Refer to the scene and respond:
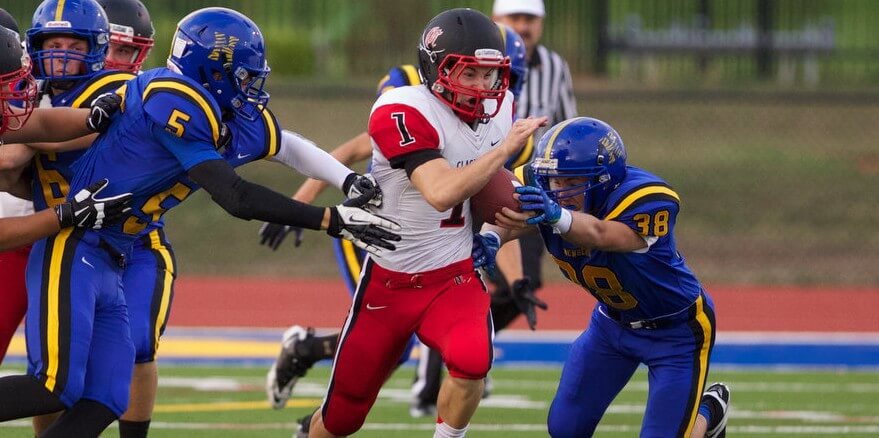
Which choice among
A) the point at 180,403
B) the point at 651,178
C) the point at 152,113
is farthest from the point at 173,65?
the point at 180,403

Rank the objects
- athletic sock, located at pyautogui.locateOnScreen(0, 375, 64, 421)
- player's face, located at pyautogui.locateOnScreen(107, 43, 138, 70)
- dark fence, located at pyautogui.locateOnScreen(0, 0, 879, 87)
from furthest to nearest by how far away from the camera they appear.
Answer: dark fence, located at pyautogui.locateOnScreen(0, 0, 879, 87)
player's face, located at pyautogui.locateOnScreen(107, 43, 138, 70)
athletic sock, located at pyautogui.locateOnScreen(0, 375, 64, 421)

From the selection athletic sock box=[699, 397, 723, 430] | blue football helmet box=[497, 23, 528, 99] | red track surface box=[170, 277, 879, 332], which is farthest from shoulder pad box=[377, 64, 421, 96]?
red track surface box=[170, 277, 879, 332]

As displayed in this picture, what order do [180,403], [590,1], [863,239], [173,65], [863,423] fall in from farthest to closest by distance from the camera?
1. [590,1]
2. [863,239]
3. [180,403]
4. [863,423]
5. [173,65]

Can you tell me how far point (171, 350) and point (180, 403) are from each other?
197 cm

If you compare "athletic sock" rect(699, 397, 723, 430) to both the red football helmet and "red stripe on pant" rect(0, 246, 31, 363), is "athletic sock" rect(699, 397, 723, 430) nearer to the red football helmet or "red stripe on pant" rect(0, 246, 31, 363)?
"red stripe on pant" rect(0, 246, 31, 363)

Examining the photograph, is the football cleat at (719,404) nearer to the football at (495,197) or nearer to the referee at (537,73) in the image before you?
the football at (495,197)

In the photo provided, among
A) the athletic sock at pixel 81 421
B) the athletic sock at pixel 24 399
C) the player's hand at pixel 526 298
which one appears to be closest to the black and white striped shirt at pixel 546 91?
the player's hand at pixel 526 298

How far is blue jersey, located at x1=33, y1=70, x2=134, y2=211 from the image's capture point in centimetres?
473

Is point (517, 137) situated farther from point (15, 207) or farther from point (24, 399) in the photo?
point (15, 207)

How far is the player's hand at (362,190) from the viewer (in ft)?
15.0

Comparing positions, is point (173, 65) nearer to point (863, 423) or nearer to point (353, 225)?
point (353, 225)

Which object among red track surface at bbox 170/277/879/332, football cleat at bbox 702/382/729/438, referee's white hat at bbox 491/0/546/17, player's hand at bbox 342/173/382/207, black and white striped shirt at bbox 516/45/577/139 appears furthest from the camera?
red track surface at bbox 170/277/879/332

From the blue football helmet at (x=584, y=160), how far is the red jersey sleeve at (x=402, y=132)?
0.36 m

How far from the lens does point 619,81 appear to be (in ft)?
49.9
